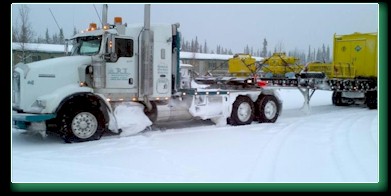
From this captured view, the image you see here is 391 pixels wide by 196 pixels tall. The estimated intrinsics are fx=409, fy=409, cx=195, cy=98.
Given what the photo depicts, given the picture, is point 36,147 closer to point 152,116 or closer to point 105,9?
point 152,116

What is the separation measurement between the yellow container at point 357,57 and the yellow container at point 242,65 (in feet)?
14.0

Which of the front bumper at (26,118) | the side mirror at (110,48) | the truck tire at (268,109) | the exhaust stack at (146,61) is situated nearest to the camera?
the front bumper at (26,118)

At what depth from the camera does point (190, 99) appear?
11.4m

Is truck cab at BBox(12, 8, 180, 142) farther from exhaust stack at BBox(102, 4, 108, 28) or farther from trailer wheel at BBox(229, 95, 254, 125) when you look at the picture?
trailer wheel at BBox(229, 95, 254, 125)

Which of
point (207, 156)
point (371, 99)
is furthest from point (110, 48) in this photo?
point (371, 99)

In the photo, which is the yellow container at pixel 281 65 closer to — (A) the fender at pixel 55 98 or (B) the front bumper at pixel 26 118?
(A) the fender at pixel 55 98

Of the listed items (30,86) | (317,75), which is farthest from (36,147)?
(317,75)

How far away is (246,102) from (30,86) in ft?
20.7

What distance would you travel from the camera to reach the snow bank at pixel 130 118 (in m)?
9.85

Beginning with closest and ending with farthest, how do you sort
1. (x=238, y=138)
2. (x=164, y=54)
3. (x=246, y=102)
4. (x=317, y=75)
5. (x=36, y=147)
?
(x=36, y=147)
(x=238, y=138)
(x=164, y=54)
(x=246, y=102)
(x=317, y=75)

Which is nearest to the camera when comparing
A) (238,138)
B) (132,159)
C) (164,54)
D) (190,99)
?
(132,159)

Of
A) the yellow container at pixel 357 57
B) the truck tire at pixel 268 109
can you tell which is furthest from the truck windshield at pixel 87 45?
the yellow container at pixel 357 57

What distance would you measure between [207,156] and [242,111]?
194 inches

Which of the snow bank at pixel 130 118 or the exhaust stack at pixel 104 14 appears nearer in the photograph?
the snow bank at pixel 130 118
